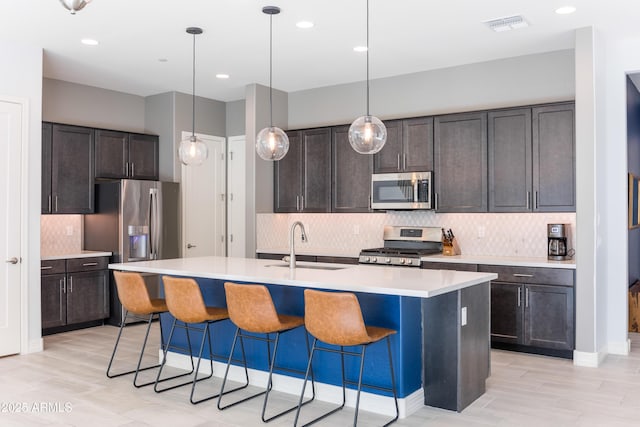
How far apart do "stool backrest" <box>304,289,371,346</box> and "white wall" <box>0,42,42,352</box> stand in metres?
3.31

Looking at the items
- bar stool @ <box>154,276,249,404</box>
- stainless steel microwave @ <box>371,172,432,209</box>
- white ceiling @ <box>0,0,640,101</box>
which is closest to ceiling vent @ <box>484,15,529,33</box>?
white ceiling @ <box>0,0,640,101</box>

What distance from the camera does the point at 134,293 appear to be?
14.9 feet

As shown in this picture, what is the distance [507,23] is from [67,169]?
4876 millimetres

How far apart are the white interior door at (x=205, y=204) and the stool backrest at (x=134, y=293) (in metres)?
3.07

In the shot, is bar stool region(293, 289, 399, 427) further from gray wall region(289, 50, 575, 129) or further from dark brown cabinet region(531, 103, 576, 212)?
gray wall region(289, 50, 575, 129)

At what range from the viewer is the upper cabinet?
5.46 meters

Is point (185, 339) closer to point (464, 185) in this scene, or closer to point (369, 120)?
A: point (369, 120)

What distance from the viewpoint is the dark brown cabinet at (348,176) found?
670 cm

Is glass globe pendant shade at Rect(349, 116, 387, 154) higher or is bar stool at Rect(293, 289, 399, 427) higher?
glass globe pendant shade at Rect(349, 116, 387, 154)

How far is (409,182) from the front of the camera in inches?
248

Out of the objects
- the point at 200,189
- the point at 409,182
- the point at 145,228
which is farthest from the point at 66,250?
the point at 409,182

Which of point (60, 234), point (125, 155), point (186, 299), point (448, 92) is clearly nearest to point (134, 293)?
point (186, 299)

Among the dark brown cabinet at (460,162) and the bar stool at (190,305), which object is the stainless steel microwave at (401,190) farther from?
the bar stool at (190,305)

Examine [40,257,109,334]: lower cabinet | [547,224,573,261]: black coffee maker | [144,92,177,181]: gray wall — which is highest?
[144,92,177,181]: gray wall
